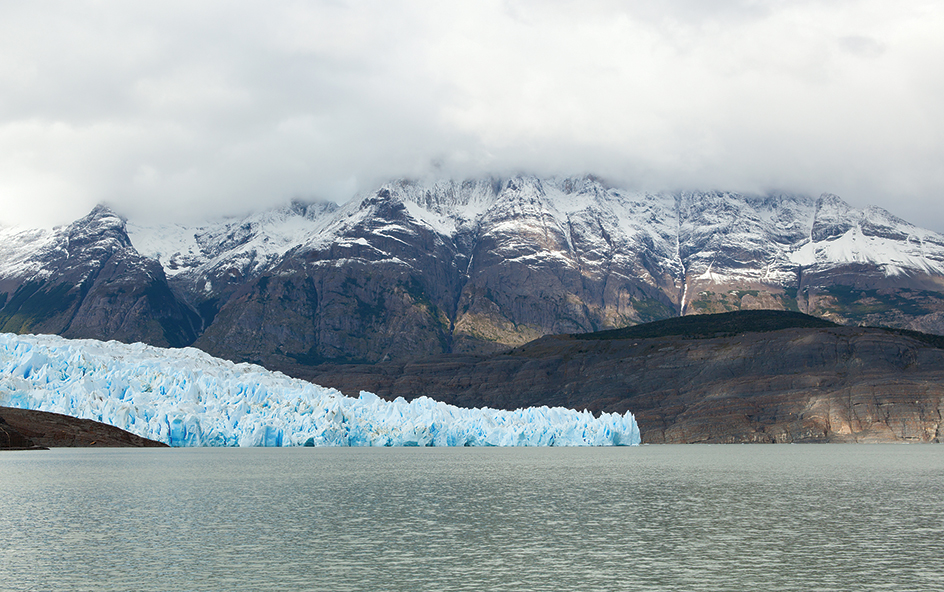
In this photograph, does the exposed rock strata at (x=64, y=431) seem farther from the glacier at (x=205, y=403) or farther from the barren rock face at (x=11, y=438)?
the glacier at (x=205, y=403)

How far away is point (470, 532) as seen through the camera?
133 ft

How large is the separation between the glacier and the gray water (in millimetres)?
54449

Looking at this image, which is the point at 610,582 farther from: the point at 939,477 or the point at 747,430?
the point at 747,430

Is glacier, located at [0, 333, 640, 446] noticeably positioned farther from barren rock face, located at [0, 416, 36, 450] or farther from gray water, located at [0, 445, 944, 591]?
gray water, located at [0, 445, 944, 591]

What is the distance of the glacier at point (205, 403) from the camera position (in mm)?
124938

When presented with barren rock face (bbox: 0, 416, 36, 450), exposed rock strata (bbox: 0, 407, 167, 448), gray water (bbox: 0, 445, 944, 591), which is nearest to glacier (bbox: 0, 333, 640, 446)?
exposed rock strata (bbox: 0, 407, 167, 448)

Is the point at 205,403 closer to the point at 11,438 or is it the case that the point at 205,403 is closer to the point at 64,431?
the point at 64,431

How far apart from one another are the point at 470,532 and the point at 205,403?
9877cm

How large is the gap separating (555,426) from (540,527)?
114772 mm

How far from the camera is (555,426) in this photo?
155625mm

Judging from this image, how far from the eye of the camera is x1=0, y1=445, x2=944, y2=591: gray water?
99.6 ft

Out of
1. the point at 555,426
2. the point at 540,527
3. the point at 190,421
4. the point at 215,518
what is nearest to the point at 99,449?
the point at 190,421

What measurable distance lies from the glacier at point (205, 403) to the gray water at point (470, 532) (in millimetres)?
54449

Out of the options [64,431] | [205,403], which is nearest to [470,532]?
[205,403]
